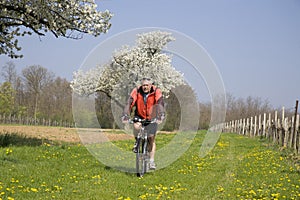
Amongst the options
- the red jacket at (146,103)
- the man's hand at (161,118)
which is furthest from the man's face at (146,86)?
the man's hand at (161,118)

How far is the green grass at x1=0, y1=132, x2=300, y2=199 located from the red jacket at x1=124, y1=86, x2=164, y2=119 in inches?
65.5

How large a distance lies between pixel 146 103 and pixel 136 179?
7.02 feet

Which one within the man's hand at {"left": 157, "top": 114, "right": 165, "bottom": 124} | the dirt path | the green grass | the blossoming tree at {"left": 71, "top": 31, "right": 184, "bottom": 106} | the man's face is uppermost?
the blossoming tree at {"left": 71, "top": 31, "right": 184, "bottom": 106}

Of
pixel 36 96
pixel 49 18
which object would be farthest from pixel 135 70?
pixel 36 96

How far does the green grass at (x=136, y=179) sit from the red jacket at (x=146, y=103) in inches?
65.5

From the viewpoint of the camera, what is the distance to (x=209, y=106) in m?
15.0

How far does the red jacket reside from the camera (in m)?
10.8

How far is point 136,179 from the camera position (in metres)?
9.84

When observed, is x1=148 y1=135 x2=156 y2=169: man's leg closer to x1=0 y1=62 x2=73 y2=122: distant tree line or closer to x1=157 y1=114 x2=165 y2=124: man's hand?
x1=157 y1=114 x2=165 y2=124: man's hand

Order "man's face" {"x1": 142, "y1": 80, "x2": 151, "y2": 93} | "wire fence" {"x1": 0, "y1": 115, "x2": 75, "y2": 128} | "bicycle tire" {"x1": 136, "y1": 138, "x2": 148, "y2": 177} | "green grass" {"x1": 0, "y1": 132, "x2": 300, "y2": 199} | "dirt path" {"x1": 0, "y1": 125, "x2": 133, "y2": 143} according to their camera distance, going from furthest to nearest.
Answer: "wire fence" {"x1": 0, "y1": 115, "x2": 75, "y2": 128}, "dirt path" {"x1": 0, "y1": 125, "x2": 133, "y2": 143}, "man's face" {"x1": 142, "y1": 80, "x2": 151, "y2": 93}, "bicycle tire" {"x1": 136, "y1": 138, "x2": 148, "y2": 177}, "green grass" {"x1": 0, "y1": 132, "x2": 300, "y2": 199}

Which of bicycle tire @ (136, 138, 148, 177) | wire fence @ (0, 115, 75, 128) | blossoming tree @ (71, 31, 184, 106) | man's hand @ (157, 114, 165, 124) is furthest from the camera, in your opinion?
wire fence @ (0, 115, 75, 128)

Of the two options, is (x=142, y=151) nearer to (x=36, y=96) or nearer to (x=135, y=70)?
(x=135, y=70)

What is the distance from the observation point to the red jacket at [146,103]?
10.8 metres

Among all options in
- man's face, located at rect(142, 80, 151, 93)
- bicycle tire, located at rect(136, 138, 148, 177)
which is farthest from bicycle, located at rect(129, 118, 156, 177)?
man's face, located at rect(142, 80, 151, 93)
